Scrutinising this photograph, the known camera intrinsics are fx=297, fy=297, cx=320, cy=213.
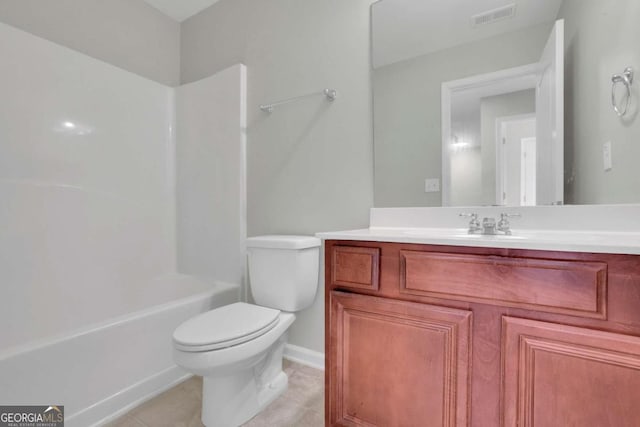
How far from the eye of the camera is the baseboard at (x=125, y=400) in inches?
49.7

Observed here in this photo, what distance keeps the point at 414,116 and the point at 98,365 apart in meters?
1.87

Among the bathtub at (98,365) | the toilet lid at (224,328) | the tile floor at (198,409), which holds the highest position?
the toilet lid at (224,328)

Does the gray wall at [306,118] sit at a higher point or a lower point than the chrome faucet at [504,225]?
higher

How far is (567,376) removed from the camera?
76 centimetres

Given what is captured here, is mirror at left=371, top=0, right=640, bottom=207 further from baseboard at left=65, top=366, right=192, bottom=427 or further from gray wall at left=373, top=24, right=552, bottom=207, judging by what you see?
baseboard at left=65, top=366, right=192, bottom=427

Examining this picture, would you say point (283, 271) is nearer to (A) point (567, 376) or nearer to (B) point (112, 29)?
(A) point (567, 376)

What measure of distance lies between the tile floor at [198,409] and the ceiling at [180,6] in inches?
105

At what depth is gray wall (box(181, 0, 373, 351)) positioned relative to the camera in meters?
1.63

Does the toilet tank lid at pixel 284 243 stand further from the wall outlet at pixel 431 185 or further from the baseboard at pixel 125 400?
the baseboard at pixel 125 400

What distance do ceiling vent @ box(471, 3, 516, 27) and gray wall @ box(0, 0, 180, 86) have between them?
2.32m

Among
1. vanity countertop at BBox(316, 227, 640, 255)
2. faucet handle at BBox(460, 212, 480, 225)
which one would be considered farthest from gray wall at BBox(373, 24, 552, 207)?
vanity countertop at BBox(316, 227, 640, 255)

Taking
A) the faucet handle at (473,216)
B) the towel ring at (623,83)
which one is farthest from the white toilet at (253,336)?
the towel ring at (623,83)

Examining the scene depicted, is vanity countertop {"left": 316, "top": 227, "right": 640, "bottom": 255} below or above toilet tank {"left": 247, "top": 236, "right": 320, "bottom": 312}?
above

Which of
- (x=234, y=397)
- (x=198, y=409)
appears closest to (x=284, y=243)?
(x=234, y=397)
